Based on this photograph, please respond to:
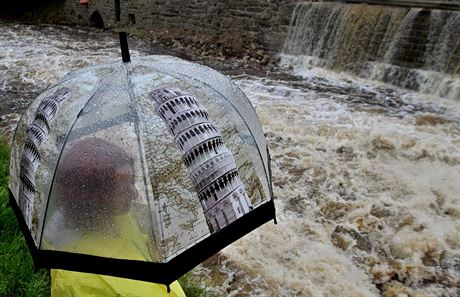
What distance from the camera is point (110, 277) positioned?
169 cm

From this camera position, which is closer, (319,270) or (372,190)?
(319,270)

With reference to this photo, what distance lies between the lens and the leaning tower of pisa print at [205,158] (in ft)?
4.99

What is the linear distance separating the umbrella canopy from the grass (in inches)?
52.2

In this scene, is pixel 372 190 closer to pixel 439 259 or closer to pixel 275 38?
pixel 439 259

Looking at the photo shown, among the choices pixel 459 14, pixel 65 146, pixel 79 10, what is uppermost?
pixel 65 146

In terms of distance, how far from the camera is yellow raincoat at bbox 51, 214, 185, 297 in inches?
57.6

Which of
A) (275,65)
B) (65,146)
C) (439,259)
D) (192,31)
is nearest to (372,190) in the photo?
(439,259)

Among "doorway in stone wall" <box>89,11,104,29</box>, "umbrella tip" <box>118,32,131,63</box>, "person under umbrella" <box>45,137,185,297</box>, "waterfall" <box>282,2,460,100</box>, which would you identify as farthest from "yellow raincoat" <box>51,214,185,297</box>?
"doorway in stone wall" <box>89,11,104,29</box>

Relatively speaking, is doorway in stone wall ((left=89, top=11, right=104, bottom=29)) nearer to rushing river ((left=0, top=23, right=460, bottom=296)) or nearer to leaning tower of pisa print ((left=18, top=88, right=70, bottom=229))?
rushing river ((left=0, top=23, right=460, bottom=296))

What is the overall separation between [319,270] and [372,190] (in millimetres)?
1341

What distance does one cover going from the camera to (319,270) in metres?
3.36

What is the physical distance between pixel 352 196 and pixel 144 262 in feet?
10.5

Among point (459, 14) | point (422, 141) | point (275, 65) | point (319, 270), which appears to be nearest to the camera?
point (319, 270)

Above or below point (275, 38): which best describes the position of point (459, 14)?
above
